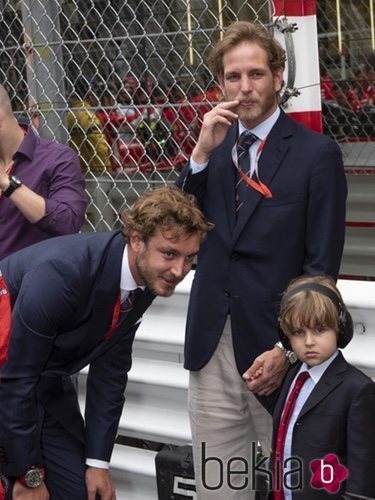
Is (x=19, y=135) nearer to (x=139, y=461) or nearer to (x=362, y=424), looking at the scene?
(x=139, y=461)

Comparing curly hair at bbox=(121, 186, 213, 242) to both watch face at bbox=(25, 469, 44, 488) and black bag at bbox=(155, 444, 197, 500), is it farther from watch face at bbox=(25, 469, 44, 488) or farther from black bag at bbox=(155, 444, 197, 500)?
black bag at bbox=(155, 444, 197, 500)

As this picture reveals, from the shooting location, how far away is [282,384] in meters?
3.33

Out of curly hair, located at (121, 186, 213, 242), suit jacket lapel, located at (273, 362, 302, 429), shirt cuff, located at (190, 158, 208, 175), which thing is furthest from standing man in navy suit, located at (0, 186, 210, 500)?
suit jacket lapel, located at (273, 362, 302, 429)

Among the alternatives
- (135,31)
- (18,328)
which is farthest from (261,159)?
(135,31)

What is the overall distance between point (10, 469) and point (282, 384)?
0.86m

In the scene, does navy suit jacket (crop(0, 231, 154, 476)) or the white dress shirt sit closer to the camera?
navy suit jacket (crop(0, 231, 154, 476))

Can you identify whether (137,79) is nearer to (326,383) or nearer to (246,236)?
(246,236)

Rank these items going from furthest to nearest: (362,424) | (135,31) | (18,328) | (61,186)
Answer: (135,31)
(61,186)
(18,328)
(362,424)

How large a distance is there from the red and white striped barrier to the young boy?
82 cm

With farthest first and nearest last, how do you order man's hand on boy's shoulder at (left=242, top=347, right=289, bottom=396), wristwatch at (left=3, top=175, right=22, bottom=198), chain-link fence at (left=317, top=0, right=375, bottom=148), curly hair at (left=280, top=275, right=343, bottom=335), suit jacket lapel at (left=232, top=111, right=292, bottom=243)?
chain-link fence at (left=317, top=0, right=375, bottom=148)
wristwatch at (left=3, top=175, right=22, bottom=198)
suit jacket lapel at (left=232, top=111, right=292, bottom=243)
man's hand on boy's shoulder at (left=242, top=347, right=289, bottom=396)
curly hair at (left=280, top=275, right=343, bottom=335)

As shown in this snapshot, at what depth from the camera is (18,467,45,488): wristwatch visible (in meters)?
3.36

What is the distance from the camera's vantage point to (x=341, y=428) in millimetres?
3043

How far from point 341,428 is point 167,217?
2.53 feet

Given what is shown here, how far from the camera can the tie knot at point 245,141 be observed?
139 inches
